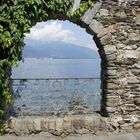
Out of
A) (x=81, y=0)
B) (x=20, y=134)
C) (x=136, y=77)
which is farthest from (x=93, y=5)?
(x=20, y=134)

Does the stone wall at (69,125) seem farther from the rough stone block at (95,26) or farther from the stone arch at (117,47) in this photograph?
the rough stone block at (95,26)

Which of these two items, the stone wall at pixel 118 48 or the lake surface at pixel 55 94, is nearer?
the stone wall at pixel 118 48

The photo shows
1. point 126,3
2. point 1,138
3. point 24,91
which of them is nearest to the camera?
point 1,138

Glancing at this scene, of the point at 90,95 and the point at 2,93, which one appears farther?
the point at 90,95

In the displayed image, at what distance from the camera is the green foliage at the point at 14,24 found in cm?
636

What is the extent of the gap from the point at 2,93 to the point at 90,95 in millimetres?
2061

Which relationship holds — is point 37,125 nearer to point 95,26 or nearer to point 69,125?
point 69,125

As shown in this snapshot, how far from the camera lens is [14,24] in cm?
639

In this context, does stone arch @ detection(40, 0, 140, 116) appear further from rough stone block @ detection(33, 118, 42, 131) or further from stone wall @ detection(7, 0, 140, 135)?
rough stone block @ detection(33, 118, 42, 131)

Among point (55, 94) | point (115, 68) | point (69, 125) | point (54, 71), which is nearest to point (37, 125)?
point (69, 125)

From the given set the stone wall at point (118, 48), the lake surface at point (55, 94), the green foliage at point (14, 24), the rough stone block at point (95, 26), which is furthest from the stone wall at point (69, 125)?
the rough stone block at point (95, 26)

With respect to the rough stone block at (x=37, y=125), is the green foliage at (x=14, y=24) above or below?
above

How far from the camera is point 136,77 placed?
6945mm

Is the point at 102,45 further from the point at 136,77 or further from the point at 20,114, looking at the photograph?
the point at 20,114
